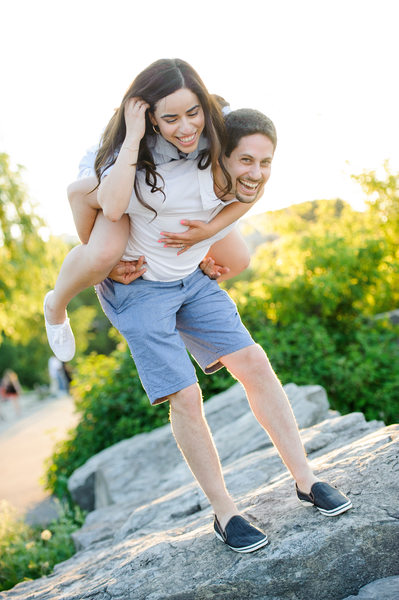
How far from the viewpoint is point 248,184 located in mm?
2436

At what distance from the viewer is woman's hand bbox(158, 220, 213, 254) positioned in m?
2.45

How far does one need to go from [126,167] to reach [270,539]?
1592 millimetres

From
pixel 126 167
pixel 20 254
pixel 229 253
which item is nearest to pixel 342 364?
pixel 229 253

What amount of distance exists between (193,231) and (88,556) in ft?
7.17

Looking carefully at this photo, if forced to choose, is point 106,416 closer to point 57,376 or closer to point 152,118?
point 152,118

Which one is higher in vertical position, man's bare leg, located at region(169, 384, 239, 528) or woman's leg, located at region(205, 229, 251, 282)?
woman's leg, located at region(205, 229, 251, 282)

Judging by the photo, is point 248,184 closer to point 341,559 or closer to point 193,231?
point 193,231

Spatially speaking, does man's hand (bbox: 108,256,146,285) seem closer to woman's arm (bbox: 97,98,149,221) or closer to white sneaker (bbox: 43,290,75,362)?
woman's arm (bbox: 97,98,149,221)

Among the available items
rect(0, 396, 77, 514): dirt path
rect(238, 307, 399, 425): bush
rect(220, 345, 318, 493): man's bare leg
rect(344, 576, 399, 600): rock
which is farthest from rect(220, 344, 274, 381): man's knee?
rect(0, 396, 77, 514): dirt path

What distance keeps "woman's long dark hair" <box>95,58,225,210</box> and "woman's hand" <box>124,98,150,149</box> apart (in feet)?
0.11

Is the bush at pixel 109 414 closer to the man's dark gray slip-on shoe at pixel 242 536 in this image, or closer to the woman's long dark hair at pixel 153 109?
the man's dark gray slip-on shoe at pixel 242 536

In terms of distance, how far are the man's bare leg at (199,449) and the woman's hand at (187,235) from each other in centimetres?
63

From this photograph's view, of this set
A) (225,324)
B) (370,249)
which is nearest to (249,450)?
(225,324)

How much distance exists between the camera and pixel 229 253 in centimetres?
291
